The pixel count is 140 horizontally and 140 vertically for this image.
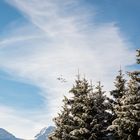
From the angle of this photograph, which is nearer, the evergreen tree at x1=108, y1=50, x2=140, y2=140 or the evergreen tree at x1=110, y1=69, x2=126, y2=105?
the evergreen tree at x1=108, y1=50, x2=140, y2=140

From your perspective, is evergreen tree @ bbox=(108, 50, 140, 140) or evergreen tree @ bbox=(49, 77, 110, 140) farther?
evergreen tree @ bbox=(49, 77, 110, 140)

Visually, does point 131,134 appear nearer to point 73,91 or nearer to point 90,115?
point 90,115

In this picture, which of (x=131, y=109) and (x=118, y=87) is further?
(x=118, y=87)

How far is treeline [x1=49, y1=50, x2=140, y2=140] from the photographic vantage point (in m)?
33.1

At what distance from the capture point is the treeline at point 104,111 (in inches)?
1304

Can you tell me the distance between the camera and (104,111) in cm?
4181

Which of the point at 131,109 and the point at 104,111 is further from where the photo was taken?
the point at 104,111

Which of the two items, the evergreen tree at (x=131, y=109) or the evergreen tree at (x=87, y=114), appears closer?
A: the evergreen tree at (x=131, y=109)

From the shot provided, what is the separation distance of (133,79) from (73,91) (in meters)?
10.9

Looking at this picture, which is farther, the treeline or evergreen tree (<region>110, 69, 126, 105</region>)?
evergreen tree (<region>110, 69, 126, 105</region>)

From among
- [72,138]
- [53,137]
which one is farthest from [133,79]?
[53,137]

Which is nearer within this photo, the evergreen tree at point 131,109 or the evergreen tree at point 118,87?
the evergreen tree at point 131,109

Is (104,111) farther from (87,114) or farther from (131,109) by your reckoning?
(131,109)

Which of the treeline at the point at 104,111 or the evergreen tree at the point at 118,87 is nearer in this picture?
the treeline at the point at 104,111
